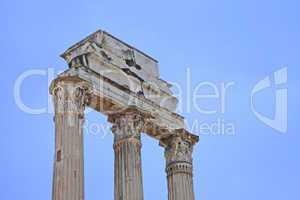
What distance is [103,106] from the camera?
103 feet

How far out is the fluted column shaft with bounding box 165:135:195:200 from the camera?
32.5 meters

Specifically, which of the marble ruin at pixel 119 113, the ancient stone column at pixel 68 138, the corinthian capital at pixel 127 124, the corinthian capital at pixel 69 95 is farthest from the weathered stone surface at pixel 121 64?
the ancient stone column at pixel 68 138

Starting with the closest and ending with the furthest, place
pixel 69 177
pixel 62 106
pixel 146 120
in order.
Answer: pixel 69 177 < pixel 62 106 < pixel 146 120

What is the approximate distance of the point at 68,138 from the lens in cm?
2877

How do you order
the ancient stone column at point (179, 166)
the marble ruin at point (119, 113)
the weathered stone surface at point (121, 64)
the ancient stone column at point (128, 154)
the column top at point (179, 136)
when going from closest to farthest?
the marble ruin at point (119, 113) < the ancient stone column at point (128, 154) < the weathered stone surface at point (121, 64) < the ancient stone column at point (179, 166) < the column top at point (179, 136)

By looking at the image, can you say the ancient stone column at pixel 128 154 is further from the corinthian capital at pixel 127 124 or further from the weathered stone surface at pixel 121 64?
the weathered stone surface at pixel 121 64

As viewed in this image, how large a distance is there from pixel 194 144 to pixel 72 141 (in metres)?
6.96

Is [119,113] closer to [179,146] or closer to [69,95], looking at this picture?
Answer: [69,95]

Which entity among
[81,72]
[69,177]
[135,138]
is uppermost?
[81,72]

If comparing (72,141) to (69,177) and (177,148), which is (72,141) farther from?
(177,148)

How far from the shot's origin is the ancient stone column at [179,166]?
107ft

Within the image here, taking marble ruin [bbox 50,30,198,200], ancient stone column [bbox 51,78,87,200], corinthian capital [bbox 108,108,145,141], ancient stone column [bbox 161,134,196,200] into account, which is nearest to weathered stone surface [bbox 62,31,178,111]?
marble ruin [bbox 50,30,198,200]

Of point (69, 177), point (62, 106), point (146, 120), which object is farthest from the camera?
point (146, 120)

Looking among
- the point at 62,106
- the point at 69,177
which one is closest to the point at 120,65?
the point at 62,106
